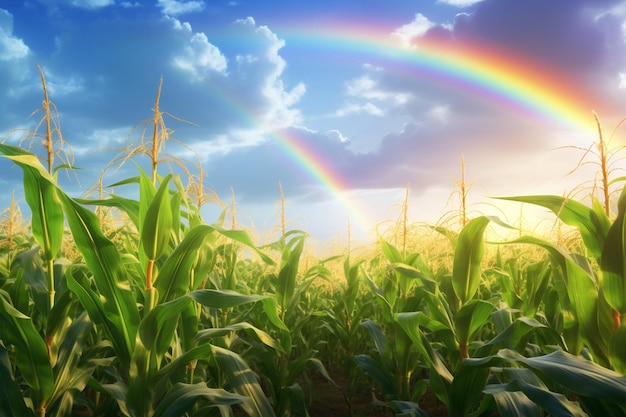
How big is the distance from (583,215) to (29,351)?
316cm

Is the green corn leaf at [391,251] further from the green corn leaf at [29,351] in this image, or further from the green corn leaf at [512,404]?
the green corn leaf at [29,351]

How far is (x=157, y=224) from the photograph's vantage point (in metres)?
2.49

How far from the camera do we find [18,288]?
346cm

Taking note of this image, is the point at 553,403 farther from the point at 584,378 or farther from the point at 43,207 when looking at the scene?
the point at 43,207

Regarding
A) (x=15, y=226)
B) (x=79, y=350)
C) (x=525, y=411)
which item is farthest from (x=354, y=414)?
(x=15, y=226)

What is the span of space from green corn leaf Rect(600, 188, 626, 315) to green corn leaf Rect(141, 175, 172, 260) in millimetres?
2243

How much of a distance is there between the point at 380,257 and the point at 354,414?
6.62ft

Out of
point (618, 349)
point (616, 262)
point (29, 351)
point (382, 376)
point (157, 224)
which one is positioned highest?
point (157, 224)

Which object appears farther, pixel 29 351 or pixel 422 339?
pixel 422 339

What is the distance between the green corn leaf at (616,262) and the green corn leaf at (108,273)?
2.44 meters

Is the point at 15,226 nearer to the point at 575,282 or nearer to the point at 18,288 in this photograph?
the point at 18,288

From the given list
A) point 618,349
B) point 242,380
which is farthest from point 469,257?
point 242,380

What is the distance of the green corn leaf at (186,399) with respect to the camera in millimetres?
2465

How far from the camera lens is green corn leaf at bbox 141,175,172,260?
8.03 feet
